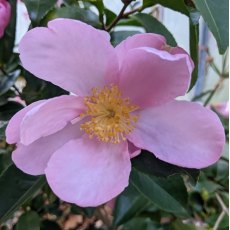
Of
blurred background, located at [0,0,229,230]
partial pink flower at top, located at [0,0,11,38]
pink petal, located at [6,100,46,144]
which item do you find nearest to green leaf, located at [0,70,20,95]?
blurred background, located at [0,0,229,230]

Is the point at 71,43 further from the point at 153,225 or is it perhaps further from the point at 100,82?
the point at 153,225

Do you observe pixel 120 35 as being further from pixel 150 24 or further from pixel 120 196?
pixel 120 196

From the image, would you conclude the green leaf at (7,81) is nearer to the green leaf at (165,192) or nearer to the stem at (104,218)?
the green leaf at (165,192)

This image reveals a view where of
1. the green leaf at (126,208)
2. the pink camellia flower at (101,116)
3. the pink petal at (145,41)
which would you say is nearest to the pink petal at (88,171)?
the pink camellia flower at (101,116)

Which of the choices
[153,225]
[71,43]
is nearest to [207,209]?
[153,225]

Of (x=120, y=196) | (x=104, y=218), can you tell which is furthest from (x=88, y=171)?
(x=104, y=218)
